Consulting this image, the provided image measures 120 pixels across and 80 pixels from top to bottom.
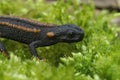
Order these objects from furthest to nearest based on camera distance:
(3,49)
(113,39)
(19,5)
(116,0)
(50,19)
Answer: (116,0)
(19,5)
(50,19)
(113,39)
(3,49)

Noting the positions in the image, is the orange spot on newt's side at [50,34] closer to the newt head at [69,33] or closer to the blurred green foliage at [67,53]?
the newt head at [69,33]

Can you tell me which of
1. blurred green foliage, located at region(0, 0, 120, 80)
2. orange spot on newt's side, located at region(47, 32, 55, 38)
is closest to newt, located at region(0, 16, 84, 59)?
orange spot on newt's side, located at region(47, 32, 55, 38)

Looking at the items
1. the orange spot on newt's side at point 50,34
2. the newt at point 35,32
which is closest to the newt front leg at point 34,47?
the newt at point 35,32

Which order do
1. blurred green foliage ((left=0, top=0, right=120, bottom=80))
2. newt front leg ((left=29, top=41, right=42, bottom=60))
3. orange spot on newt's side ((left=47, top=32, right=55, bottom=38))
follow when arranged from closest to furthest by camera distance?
blurred green foliage ((left=0, top=0, right=120, bottom=80)), newt front leg ((left=29, top=41, right=42, bottom=60)), orange spot on newt's side ((left=47, top=32, right=55, bottom=38))

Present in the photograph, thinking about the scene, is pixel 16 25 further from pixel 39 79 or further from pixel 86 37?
pixel 39 79

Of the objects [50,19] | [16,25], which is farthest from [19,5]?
[16,25]

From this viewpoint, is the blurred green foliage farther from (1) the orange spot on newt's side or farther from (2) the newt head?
(1) the orange spot on newt's side

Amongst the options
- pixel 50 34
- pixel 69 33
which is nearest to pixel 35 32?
pixel 50 34
